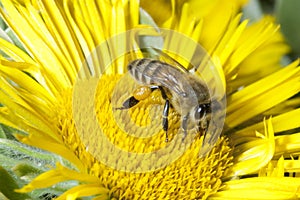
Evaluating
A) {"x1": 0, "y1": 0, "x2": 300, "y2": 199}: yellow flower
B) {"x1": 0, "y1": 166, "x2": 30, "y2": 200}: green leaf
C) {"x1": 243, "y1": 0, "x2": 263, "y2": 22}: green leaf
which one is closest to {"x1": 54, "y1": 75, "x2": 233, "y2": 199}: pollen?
{"x1": 0, "y1": 0, "x2": 300, "y2": 199}: yellow flower

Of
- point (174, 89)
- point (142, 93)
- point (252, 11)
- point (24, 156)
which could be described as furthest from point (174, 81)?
point (252, 11)

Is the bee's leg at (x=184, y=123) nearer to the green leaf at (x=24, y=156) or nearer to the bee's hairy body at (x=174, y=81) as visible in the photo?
the bee's hairy body at (x=174, y=81)

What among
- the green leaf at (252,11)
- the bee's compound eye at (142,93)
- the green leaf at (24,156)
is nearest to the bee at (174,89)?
the bee's compound eye at (142,93)

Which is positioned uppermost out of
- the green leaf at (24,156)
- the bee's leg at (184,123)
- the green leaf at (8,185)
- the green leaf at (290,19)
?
the green leaf at (290,19)

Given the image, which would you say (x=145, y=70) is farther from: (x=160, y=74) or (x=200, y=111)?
(x=200, y=111)

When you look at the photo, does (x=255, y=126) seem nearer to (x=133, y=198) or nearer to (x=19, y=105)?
(x=133, y=198)

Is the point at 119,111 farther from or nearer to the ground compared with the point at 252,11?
nearer to the ground
